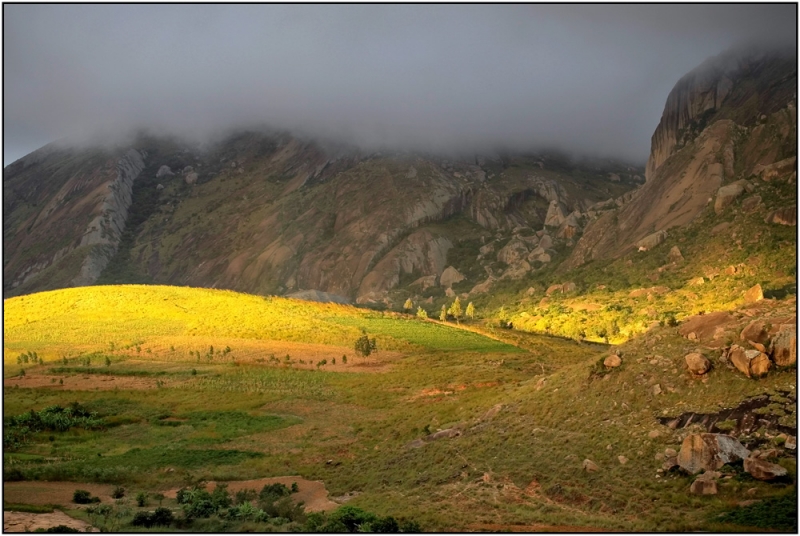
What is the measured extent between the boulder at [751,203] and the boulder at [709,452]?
80.0 meters

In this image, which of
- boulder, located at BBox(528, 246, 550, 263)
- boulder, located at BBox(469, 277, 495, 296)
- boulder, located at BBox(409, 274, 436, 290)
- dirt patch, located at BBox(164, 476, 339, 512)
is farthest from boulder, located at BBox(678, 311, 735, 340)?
boulder, located at BBox(409, 274, 436, 290)

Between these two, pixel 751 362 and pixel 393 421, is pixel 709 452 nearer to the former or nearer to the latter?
pixel 751 362

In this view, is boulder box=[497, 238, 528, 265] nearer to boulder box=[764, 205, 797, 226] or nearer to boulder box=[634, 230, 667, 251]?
boulder box=[634, 230, 667, 251]

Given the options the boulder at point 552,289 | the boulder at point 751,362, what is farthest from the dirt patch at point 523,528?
the boulder at point 552,289

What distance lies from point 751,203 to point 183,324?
252 ft

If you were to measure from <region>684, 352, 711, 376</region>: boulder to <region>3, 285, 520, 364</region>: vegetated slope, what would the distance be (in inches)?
1641

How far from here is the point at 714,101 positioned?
128m

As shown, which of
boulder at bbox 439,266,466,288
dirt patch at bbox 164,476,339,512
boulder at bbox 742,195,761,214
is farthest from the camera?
boulder at bbox 439,266,466,288

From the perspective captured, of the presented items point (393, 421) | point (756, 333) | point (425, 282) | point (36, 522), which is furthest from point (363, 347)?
point (425, 282)

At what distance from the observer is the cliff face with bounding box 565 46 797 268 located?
10331cm

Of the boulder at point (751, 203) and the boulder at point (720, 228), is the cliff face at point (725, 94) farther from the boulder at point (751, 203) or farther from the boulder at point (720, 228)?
the boulder at point (720, 228)

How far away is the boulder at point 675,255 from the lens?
313 ft

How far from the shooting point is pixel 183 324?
3009 inches

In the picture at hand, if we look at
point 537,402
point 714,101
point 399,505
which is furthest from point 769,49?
point 399,505
